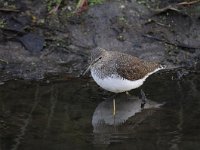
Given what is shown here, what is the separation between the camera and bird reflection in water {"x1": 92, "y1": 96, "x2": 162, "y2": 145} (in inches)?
309

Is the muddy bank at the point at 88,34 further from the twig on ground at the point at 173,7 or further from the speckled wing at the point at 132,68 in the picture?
the speckled wing at the point at 132,68

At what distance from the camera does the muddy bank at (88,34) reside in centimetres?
1014

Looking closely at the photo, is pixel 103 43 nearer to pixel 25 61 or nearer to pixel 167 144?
pixel 25 61

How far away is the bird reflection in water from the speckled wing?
429 millimetres

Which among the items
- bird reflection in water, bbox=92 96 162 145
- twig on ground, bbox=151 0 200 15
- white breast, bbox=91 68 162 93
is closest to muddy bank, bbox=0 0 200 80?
twig on ground, bbox=151 0 200 15

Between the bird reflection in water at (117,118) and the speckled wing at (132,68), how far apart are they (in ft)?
1.41

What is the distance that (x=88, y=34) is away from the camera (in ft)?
34.6

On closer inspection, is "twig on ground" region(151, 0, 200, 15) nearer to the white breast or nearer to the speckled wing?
the speckled wing

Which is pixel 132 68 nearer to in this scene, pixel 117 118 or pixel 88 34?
pixel 117 118

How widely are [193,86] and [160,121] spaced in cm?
138

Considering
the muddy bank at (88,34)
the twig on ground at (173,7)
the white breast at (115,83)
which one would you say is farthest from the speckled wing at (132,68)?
the twig on ground at (173,7)

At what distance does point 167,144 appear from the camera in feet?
24.7

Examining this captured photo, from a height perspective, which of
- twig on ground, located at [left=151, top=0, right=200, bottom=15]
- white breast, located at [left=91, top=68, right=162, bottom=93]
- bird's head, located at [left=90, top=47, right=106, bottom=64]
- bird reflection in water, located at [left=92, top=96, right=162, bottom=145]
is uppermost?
bird's head, located at [left=90, top=47, right=106, bottom=64]

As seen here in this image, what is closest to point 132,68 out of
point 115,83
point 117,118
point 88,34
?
point 115,83
